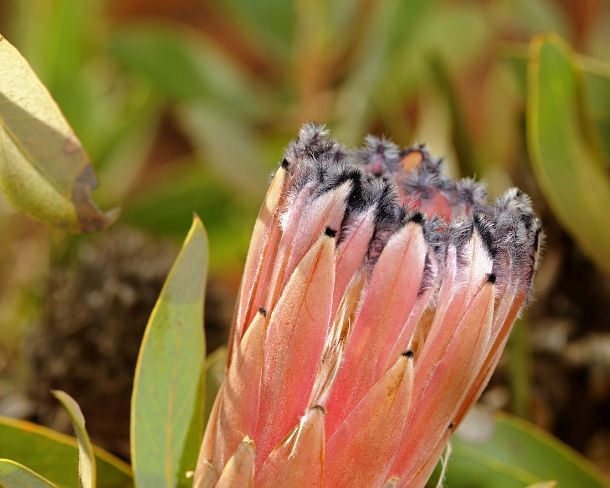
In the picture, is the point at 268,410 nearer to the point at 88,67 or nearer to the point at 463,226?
the point at 463,226

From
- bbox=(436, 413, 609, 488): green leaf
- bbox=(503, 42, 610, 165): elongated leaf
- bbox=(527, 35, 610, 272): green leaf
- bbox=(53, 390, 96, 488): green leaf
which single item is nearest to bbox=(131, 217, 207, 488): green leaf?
bbox=(53, 390, 96, 488): green leaf

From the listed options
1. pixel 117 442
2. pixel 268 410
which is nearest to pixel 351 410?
pixel 268 410

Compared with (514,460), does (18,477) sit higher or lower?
lower

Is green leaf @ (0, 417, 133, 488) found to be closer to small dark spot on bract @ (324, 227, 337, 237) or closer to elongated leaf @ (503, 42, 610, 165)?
small dark spot on bract @ (324, 227, 337, 237)

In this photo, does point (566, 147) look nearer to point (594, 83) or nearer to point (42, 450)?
point (594, 83)

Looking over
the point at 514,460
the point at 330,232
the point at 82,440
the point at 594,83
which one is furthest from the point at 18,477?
the point at 594,83

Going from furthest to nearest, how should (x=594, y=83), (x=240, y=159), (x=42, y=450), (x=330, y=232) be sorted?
(x=240, y=159) → (x=594, y=83) → (x=42, y=450) → (x=330, y=232)
